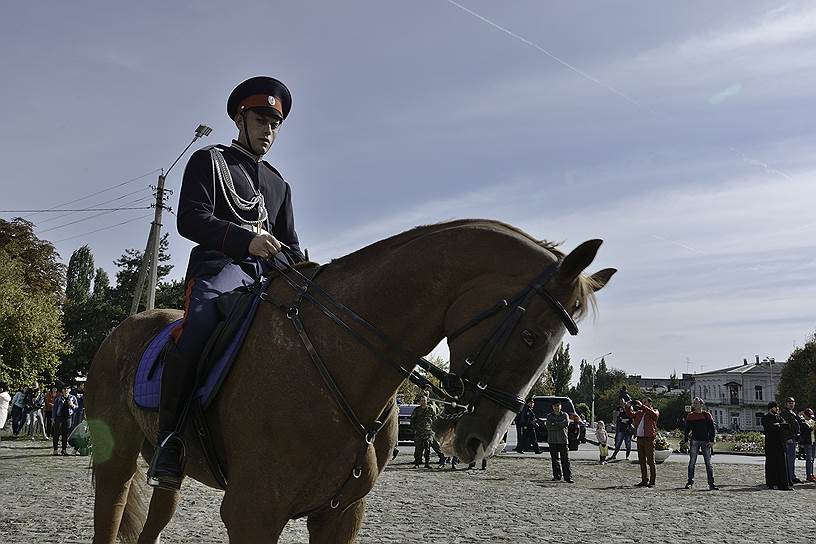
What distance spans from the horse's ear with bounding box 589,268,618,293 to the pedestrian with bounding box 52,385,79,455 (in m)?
23.5

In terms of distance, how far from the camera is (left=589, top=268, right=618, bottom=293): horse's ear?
10.6 ft

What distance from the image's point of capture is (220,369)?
357cm

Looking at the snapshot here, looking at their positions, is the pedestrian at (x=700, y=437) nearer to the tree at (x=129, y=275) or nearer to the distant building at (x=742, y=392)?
the tree at (x=129, y=275)

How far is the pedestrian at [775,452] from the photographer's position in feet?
64.0

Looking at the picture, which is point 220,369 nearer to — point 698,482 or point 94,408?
point 94,408

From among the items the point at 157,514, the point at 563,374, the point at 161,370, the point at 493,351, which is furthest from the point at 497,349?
the point at 563,374

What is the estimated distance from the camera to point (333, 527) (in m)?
3.58

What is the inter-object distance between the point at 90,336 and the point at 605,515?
2419 inches

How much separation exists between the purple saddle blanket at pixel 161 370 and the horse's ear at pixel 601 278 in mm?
1641

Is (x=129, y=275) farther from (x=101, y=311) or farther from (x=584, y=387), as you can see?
(x=584, y=387)

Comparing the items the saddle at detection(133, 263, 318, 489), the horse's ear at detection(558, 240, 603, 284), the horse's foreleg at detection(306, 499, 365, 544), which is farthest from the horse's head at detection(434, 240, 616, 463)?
the saddle at detection(133, 263, 318, 489)

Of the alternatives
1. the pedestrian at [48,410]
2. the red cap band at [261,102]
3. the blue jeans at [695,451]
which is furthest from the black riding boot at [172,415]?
the pedestrian at [48,410]

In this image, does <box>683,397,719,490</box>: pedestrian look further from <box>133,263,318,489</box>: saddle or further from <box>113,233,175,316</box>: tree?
<box>113,233,175,316</box>: tree

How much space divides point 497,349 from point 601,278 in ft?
2.20
